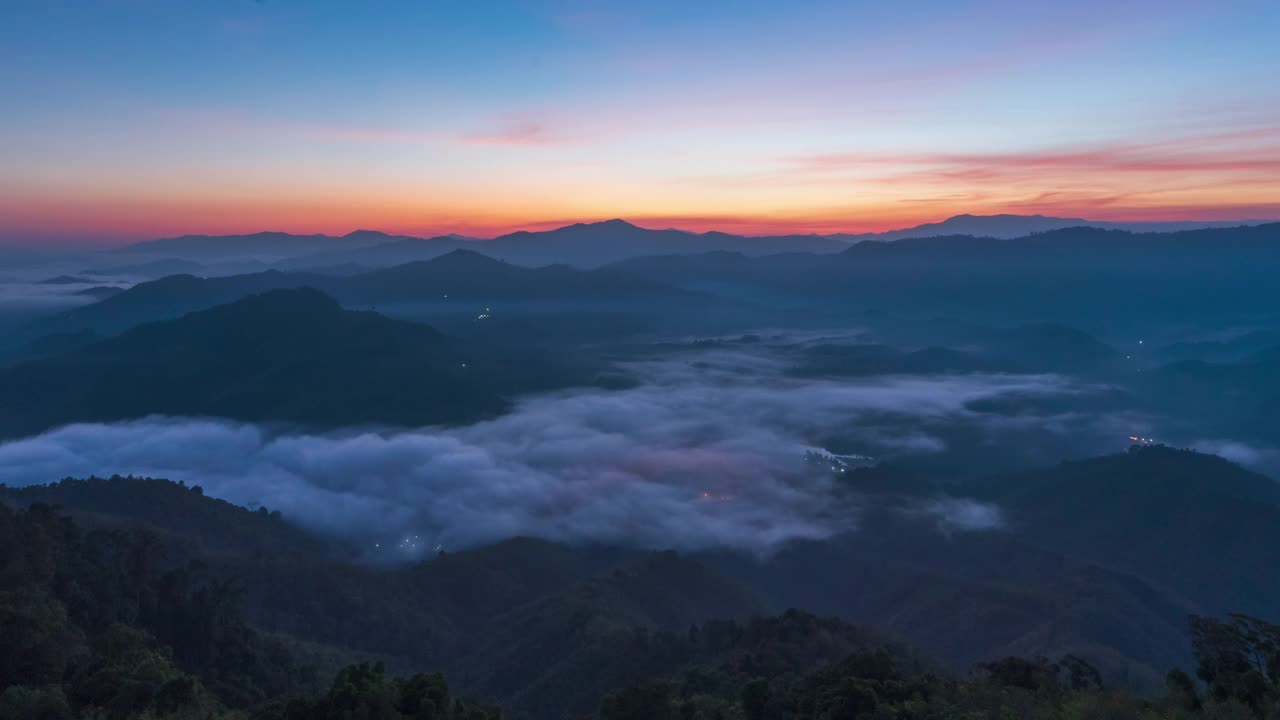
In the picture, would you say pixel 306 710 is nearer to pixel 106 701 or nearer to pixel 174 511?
pixel 106 701

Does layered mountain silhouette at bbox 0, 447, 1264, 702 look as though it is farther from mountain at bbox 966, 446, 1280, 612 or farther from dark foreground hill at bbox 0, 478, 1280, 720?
dark foreground hill at bbox 0, 478, 1280, 720

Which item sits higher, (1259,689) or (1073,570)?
(1259,689)

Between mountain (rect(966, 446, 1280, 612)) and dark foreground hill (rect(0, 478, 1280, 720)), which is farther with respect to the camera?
mountain (rect(966, 446, 1280, 612))

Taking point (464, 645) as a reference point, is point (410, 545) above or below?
below

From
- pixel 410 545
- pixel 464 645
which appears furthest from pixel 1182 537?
pixel 410 545

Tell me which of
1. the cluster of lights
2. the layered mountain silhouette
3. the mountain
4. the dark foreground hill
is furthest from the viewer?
the cluster of lights

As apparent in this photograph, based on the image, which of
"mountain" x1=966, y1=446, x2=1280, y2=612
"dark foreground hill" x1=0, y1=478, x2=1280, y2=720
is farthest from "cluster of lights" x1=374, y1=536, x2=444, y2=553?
"mountain" x1=966, y1=446, x2=1280, y2=612

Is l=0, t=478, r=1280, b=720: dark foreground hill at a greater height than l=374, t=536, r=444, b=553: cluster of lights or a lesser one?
greater

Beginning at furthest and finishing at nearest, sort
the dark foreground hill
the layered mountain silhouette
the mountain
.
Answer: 1. the mountain
2. the layered mountain silhouette
3. the dark foreground hill

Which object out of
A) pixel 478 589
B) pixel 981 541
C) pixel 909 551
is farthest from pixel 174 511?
pixel 981 541

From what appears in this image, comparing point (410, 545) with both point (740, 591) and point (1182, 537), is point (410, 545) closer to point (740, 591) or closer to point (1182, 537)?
point (740, 591)

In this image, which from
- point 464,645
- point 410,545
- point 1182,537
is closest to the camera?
point 464,645
